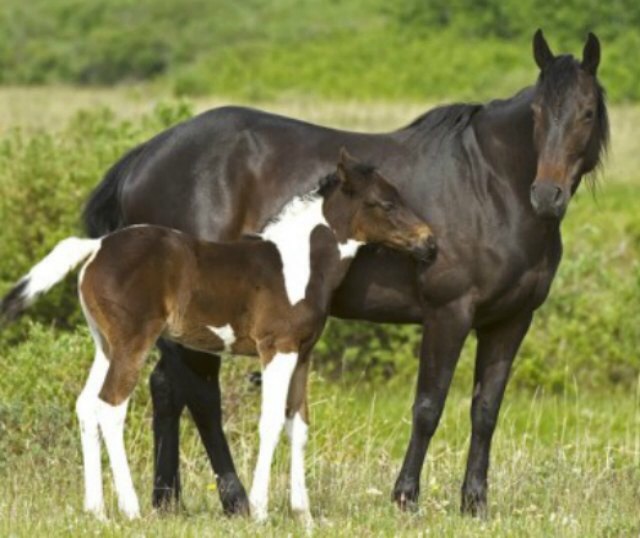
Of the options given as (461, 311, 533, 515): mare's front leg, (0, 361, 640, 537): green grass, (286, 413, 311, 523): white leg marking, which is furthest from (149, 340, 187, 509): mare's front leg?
(461, 311, 533, 515): mare's front leg

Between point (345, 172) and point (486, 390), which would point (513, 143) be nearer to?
point (345, 172)

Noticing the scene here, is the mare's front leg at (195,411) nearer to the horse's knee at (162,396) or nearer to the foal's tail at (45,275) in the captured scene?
the horse's knee at (162,396)

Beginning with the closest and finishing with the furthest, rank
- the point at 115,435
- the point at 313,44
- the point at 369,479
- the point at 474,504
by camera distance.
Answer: the point at 115,435, the point at 474,504, the point at 369,479, the point at 313,44

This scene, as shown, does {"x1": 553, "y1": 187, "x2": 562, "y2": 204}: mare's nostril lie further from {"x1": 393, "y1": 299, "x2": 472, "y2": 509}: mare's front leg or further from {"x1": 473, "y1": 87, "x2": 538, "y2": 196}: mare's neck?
{"x1": 393, "y1": 299, "x2": 472, "y2": 509}: mare's front leg

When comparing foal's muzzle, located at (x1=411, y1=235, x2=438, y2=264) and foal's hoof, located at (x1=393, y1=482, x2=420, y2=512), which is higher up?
foal's muzzle, located at (x1=411, y1=235, x2=438, y2=264)

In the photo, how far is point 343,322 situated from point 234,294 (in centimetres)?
695

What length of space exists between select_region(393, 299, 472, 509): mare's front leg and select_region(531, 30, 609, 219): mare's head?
681 millimetres

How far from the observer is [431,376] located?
29.1ft

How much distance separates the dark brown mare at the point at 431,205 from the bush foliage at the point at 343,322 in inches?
188

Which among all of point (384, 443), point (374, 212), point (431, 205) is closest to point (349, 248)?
point (374, 212)

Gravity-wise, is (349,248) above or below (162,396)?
above

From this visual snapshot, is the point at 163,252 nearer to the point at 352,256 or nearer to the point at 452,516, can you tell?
the point at 352,256

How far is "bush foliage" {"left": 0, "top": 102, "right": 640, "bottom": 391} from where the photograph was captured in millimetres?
14773

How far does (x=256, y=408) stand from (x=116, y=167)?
8.61 ft
